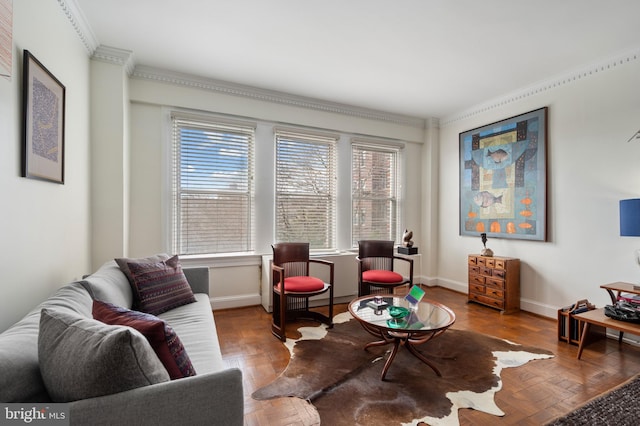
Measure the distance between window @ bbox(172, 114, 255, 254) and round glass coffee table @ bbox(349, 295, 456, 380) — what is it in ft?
6.42

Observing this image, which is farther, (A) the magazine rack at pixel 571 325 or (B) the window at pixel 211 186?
(B) the window at pixel 211 186

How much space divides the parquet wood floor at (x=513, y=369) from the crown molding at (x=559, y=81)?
9.09ft

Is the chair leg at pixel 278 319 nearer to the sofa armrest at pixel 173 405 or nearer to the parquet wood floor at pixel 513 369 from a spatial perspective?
the parquet wood floor at pixel 513 369

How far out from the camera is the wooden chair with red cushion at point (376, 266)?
3.47 metres

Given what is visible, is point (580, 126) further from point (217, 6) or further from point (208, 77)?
point (208, 77)

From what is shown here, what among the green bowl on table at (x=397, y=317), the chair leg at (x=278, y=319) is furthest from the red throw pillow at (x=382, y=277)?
the chair leg at (x=278, y=319)

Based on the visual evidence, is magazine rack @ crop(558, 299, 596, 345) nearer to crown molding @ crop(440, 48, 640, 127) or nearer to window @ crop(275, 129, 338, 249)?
crown molding @ crop(440, 48, 640, 127)

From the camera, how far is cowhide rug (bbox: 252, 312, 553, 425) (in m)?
1.83

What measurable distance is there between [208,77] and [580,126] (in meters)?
4.32

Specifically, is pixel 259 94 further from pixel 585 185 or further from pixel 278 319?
pixel 585 185

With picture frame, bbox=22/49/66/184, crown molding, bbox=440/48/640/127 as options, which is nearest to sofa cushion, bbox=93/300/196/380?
picture frame, bbox=22/49/66/184

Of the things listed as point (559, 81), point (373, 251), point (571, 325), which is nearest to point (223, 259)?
point (373, 251)

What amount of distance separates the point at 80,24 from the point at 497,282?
16.7ft

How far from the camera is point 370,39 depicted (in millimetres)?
2713
